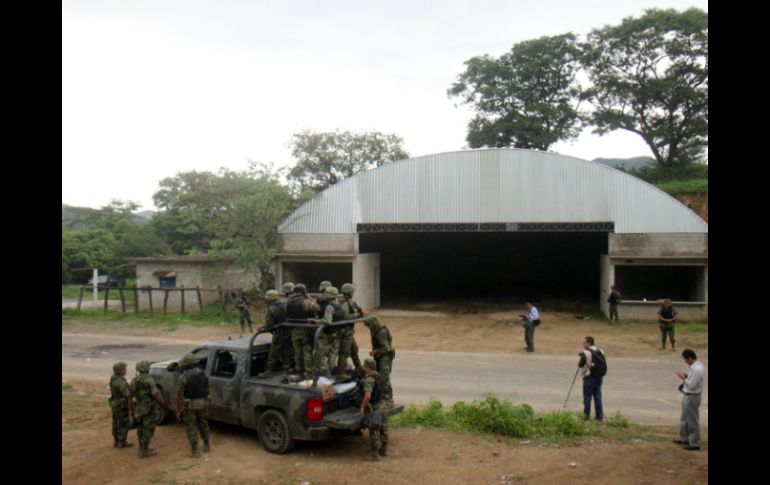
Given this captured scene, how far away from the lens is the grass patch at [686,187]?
116ft

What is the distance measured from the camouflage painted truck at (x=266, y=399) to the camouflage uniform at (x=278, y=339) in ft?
0.66

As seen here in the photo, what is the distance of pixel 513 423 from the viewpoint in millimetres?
8578

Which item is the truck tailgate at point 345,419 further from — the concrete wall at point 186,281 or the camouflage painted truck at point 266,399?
the concrete wall at point 186,281

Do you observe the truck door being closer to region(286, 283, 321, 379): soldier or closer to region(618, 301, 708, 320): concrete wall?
region(286, 283, 321, 379): soldier

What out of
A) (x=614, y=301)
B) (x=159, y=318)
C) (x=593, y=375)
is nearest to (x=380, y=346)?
(x=593, y=375)

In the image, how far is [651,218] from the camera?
22.3 metres

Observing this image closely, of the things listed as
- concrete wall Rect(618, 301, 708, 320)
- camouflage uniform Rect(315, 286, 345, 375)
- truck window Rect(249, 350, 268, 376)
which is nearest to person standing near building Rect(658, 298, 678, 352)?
concrete wall Rect(618, 301, 708, 320)

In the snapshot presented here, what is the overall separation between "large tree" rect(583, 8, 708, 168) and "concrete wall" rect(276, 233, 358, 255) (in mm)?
25391

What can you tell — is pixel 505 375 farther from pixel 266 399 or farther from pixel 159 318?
pixel 159 318

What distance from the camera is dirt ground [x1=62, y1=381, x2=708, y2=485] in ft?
22.9

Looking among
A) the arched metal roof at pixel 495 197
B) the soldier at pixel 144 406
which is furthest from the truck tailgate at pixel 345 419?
the arched metal roof at pixel 495 197

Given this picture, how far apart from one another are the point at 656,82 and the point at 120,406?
3871 cm

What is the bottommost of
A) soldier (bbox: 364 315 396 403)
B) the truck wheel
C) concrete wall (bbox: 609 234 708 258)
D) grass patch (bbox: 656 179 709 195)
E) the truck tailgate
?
the truck wheel
